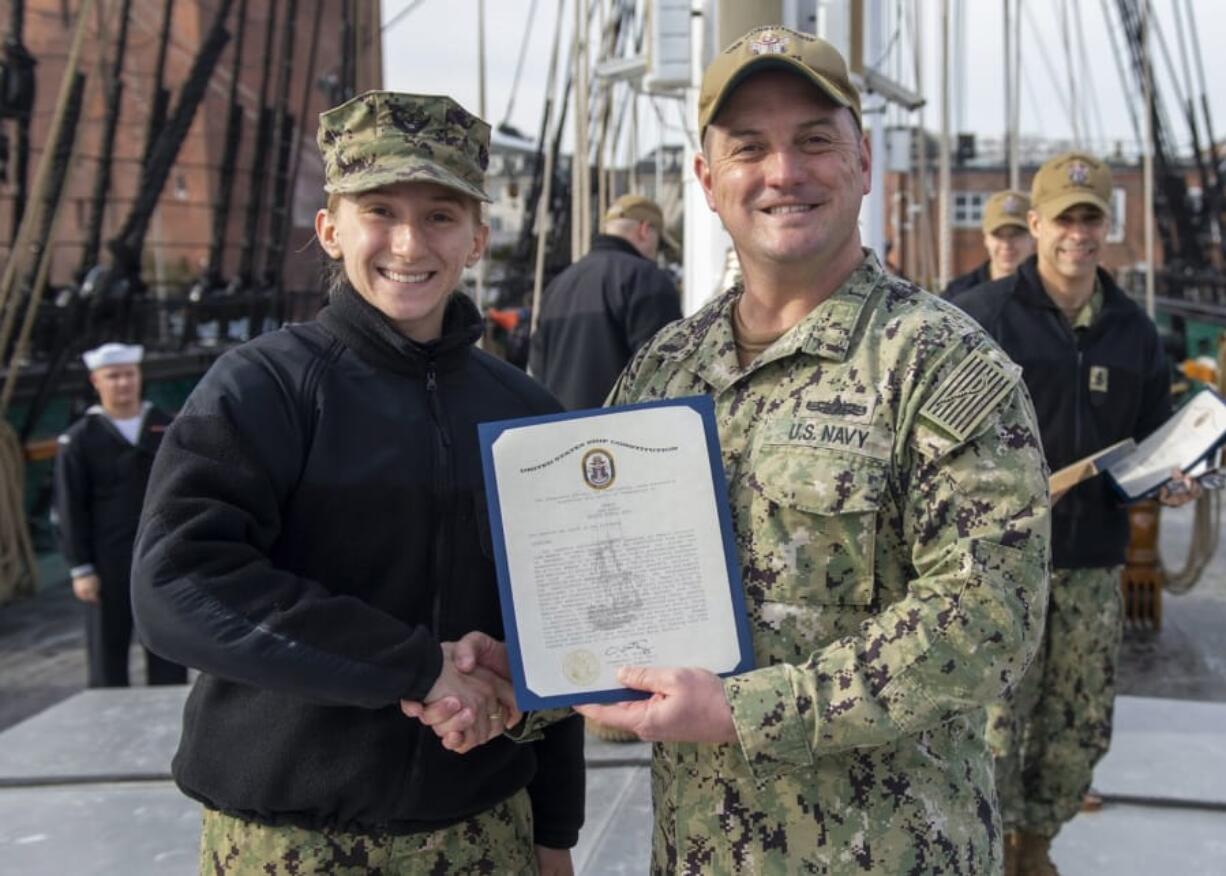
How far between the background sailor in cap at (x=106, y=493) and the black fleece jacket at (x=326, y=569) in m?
3.75

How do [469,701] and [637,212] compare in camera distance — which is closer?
[469,701]

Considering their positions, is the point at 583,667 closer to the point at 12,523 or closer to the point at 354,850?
the point at 354,850

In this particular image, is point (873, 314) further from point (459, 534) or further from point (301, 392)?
point (301, 392)

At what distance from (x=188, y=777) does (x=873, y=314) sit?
112 cm

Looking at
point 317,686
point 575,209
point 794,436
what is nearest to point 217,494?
point 317,686

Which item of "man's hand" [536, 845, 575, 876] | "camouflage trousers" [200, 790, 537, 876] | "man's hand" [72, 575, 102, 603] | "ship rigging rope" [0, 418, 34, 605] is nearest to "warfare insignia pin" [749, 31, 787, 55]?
"camouflage trousers" [200, 790, 537, 876]

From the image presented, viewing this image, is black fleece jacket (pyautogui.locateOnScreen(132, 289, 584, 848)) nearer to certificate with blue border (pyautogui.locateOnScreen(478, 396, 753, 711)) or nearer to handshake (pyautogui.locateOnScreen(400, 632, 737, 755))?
handshake (pyautogui.locateOnScreen(400, 632, 737, 755))

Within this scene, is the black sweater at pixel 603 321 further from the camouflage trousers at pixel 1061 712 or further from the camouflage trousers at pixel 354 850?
the camouflage trousers at pixel 354 850

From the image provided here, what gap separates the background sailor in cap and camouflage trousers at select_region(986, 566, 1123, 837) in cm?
352

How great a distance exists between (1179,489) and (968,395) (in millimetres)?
2072

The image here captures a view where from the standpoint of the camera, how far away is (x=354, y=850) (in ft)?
5.56

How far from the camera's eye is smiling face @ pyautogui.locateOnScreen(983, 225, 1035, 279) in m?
5.39

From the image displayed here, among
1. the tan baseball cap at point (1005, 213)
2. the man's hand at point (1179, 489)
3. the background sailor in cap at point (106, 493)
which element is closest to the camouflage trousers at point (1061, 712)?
the man's hand at point (1179, 489)
